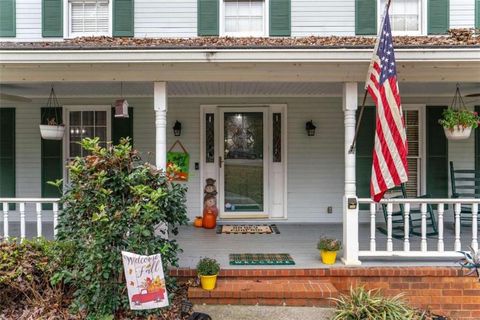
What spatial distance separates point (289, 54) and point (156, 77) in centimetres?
162

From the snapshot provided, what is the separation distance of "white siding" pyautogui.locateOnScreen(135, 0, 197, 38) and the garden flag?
4.24 m

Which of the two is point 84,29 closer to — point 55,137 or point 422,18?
point 55,137

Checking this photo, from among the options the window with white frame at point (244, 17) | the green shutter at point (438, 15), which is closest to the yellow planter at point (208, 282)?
the window with white frame at point (244, 17)

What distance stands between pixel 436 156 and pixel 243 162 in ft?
11.1

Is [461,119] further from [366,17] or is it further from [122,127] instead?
[122,127]

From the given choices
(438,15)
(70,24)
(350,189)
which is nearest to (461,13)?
(438,15)

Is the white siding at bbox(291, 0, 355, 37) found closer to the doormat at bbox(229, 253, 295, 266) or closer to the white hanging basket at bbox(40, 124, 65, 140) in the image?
the doormat at bbox(229, 253, 295, 266)

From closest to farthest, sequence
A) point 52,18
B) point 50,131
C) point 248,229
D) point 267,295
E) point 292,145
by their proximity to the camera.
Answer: point 267,295, point 50,131, point 248,229, point 52,18, point 292,145

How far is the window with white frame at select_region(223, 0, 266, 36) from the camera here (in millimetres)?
6328

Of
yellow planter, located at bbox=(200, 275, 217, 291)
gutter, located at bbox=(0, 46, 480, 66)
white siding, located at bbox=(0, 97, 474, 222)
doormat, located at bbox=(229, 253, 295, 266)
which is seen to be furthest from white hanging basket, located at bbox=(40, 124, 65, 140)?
yellow planter, located at bbox=(200, 275, 217, 291)

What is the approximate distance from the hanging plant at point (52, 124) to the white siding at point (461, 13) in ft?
22.4

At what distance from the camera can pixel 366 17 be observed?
614cm

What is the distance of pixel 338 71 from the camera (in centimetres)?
429

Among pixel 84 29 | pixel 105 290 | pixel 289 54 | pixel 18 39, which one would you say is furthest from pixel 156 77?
pixel 18 39
